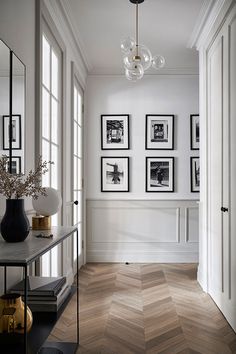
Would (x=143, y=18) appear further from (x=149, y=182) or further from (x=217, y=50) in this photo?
(x=149, y=182)

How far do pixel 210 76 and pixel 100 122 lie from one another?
6.80 ft

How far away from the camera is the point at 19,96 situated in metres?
2.45

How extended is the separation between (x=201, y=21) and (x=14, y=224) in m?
2.99

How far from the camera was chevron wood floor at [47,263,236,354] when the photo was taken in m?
2.71

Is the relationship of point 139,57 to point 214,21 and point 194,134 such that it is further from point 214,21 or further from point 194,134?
point 194,134

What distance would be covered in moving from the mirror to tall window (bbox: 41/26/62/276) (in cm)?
64

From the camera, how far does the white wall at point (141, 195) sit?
562 cm

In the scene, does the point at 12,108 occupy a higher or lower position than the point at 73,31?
lower

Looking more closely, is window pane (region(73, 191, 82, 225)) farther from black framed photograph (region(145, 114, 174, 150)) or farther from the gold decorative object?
the gold decorative object

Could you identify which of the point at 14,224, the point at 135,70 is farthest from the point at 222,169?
the point at 14,224

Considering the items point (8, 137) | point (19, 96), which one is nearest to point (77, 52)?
point (19, 96)

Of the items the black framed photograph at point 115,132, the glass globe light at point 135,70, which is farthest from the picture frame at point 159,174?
the glass globe light at point 135,70

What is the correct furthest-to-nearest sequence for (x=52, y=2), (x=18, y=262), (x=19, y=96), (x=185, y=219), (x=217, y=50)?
(x=185, y=219), (x=217, y=50), (x=52, y=2), (x=19, y=96), (x=18, y=262)

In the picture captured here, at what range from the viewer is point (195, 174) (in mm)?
5609
